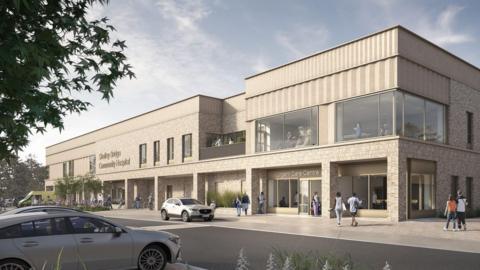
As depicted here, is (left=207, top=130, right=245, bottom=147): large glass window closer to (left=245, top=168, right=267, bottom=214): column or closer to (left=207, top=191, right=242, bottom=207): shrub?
(left=245, top=168, right=267, bottom=214): column

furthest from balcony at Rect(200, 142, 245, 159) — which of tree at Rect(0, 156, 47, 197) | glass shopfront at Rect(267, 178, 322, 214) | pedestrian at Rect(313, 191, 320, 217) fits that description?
tree at Rect(0, 156, 47, 197)

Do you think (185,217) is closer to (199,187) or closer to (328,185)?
(328,185)

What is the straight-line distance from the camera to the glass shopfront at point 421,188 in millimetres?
25781

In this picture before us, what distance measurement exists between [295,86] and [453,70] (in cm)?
982

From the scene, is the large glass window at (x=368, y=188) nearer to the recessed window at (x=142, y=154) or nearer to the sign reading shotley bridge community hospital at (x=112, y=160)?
the recessed window at (x=142, y=154)

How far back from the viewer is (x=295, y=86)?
31281 millimetres

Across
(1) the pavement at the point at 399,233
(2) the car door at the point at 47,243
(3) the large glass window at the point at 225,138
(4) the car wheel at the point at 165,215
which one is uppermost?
(3) the large glass window at the point at 225,138

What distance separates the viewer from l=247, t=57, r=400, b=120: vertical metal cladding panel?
25.5 metres

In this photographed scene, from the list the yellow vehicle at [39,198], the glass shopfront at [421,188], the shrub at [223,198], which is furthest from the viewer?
the yellow vehicle at [39,198]

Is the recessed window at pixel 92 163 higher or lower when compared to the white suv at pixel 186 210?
higher

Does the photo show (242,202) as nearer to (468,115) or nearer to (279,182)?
(279,182)

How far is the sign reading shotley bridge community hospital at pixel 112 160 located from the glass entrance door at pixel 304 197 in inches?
1062

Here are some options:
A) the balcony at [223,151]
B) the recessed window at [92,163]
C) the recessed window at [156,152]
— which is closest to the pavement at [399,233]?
the balcony at [223,151]

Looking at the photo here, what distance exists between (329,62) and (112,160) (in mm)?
35926
